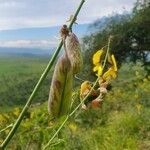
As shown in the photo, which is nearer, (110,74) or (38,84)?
(38,84)

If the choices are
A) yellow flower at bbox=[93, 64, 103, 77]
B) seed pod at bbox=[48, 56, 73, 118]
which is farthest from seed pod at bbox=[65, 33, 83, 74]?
yellow flower at bbox=[93, 64, 103, 77]

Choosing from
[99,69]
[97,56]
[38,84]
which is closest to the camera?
[38,84]

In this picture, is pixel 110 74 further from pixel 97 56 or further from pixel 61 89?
pixel 61 89

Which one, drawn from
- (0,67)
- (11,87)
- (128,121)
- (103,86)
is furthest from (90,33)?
(0,67)

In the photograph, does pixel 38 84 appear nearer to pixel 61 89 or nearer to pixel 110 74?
pixel 61 89

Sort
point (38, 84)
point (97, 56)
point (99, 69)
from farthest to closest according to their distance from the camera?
point (99, 69) < point (97, 56) < point (38, 84)

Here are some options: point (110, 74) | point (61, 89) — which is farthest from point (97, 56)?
point (61, 89)

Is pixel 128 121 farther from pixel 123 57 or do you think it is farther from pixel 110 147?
pixel 123 57
